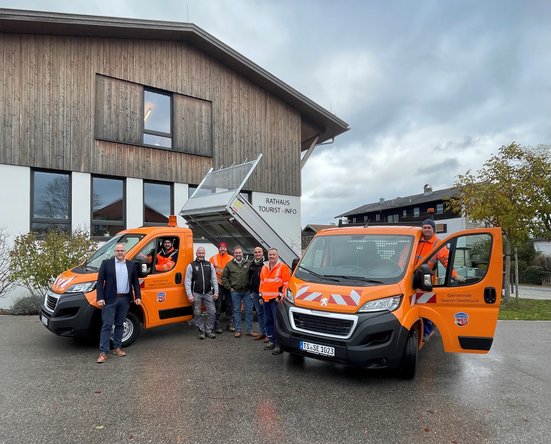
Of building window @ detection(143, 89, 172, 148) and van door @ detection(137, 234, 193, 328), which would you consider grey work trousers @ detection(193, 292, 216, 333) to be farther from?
building window @ detection(143, 89, 172, 148)

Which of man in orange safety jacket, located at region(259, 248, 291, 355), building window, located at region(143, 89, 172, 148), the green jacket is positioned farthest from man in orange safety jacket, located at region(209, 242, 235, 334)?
building window, located at region(143, 89, 172, 148)

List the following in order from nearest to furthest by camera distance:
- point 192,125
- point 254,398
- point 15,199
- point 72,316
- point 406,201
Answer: point 254,398
point 72,316
point 15,199
point 192,125
point 406,201

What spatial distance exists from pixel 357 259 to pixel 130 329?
12.7 ft

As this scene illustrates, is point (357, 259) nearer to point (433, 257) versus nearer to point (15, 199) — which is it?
point (433, 257)

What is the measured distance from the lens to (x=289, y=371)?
17.4 ft

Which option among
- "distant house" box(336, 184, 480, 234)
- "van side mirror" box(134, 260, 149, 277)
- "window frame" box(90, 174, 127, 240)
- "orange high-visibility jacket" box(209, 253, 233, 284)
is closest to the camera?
"van side mirror" box(134, 260, 149, 277)

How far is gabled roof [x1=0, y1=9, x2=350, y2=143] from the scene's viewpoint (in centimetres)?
1070

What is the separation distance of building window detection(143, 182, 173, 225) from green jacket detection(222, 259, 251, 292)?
6580mm

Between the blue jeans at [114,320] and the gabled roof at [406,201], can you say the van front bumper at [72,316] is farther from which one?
the gabled roof at [406,201]

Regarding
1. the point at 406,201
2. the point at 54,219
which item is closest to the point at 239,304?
the point at 54,219

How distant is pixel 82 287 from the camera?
5.95 m

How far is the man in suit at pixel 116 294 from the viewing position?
5609 millimetres

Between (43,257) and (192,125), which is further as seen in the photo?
(192,125)

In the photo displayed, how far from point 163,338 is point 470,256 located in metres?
5.29
